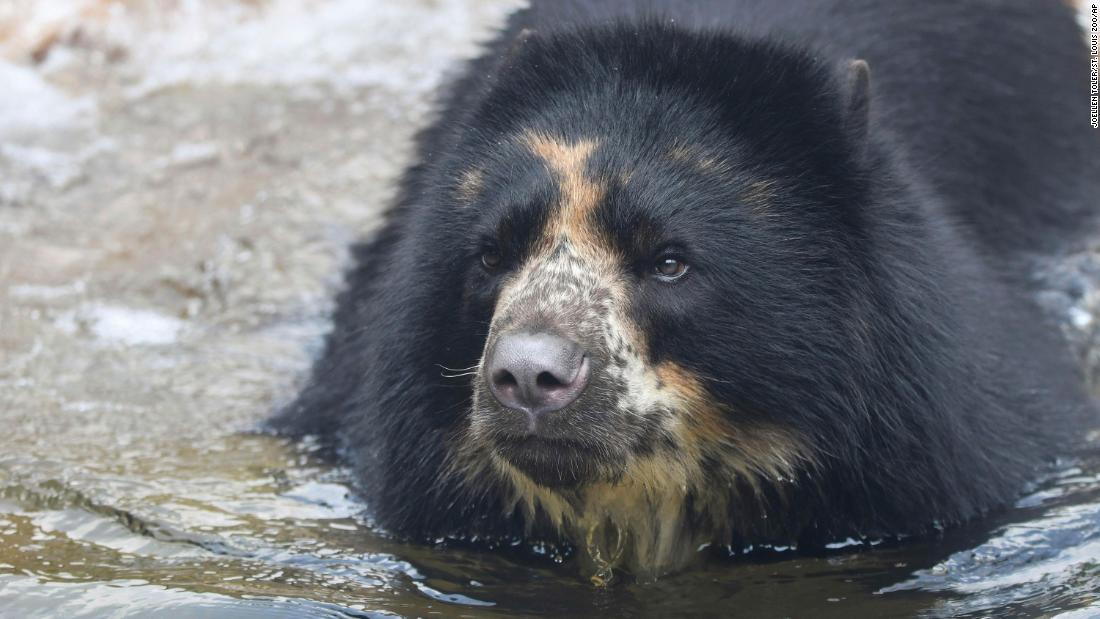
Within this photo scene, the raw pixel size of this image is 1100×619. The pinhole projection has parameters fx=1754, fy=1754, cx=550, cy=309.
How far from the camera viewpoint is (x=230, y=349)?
25.2 feet

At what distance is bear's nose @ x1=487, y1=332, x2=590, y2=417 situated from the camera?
4.38m

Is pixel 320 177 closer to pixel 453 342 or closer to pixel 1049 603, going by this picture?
pixel 453 342

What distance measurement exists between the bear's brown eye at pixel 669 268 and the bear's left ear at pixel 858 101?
0.71 m

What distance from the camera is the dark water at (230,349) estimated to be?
4840mm

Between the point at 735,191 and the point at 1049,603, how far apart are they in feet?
4.68

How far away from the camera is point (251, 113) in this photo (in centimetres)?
1112

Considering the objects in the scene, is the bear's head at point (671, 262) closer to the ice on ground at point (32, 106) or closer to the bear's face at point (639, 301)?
the bear's face at point (639, 301)

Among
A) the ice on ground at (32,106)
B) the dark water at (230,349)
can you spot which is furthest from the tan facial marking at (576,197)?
the ice on ground at (32,106)

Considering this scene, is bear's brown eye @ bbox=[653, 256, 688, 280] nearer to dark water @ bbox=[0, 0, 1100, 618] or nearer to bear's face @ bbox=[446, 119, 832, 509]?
bear's face @ bbox=[446, 119, 832, 509]

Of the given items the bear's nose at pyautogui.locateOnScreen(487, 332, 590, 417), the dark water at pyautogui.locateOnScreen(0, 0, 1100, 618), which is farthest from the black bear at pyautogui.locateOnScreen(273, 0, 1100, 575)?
the dark water at pyautogui.locateOnScreen(0, 0, 1100, 618)

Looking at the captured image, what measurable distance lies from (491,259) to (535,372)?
79 cm

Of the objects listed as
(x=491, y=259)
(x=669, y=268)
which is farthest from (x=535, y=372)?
(x=491, y=259)

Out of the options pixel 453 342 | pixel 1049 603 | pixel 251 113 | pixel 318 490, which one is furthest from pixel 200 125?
pixel 1049 603

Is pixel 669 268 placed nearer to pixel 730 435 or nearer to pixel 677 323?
pixel 677 323
